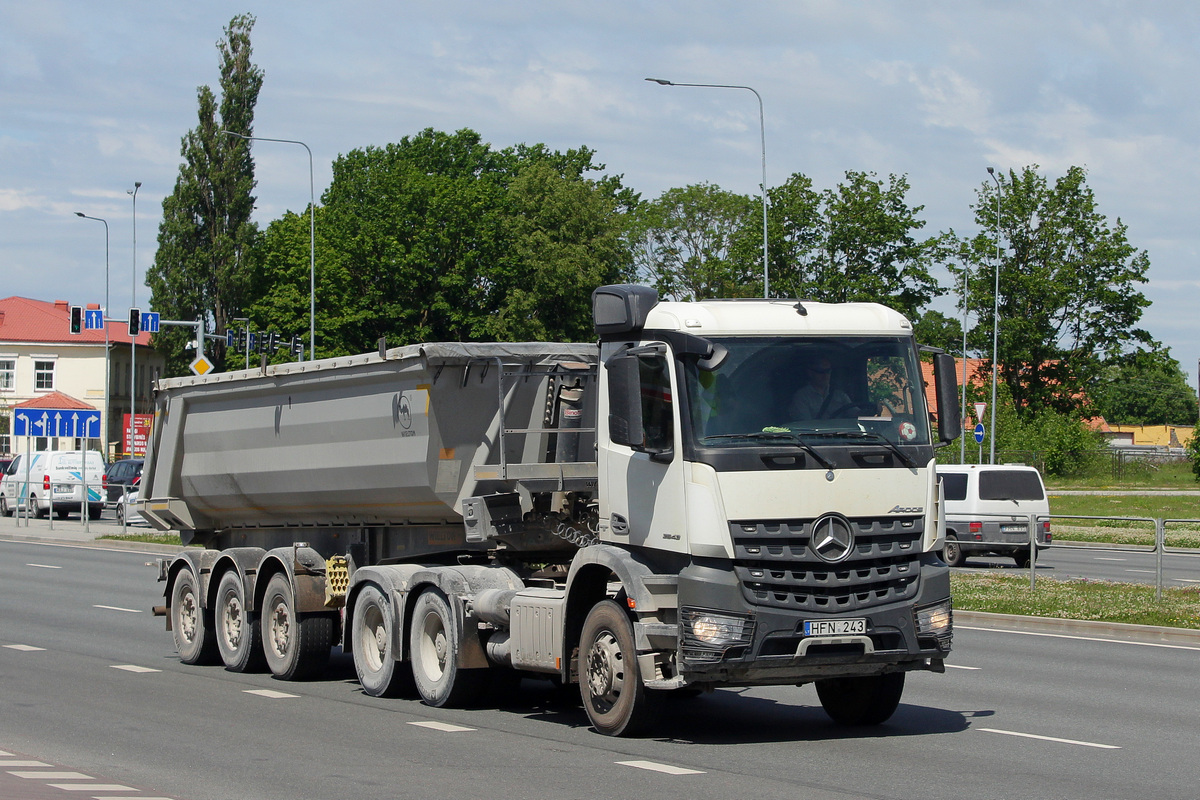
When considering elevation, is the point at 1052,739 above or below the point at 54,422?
below

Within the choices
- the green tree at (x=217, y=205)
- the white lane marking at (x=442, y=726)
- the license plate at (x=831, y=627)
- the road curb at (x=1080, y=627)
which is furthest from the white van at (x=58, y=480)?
the license plate at (x=831, y=627)

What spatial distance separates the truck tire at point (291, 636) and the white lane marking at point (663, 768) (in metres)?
5.16

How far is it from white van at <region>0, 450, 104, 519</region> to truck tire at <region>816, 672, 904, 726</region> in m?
39.4

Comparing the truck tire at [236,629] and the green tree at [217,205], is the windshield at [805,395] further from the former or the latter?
the green tree at [217,205]

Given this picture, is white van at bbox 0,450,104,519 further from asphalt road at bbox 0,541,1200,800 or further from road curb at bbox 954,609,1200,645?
road curb at bbox 954,609,1200,645

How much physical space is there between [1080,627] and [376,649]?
8.94m

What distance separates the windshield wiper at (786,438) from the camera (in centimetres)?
966

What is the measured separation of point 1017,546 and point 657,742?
18655 mm

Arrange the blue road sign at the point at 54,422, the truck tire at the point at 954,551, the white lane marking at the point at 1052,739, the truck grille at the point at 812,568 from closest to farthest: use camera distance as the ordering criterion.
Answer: the truck grille at the point at 812,568, the white lane marking at the point at 1052,739, the truck tire at the point at 954,551, the blue road sign at the point at 54,422

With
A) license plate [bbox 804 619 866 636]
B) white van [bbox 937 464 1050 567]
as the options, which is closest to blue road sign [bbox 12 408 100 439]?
white van [bbox 937 464 1050 567]

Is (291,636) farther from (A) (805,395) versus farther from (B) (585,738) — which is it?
(A) (805,395)

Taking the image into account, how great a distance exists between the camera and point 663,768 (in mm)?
9039

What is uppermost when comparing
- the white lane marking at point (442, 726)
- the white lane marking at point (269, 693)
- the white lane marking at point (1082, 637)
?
the white lane marking at point (442, 726)

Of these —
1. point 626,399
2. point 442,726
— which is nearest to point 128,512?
point 442,726
